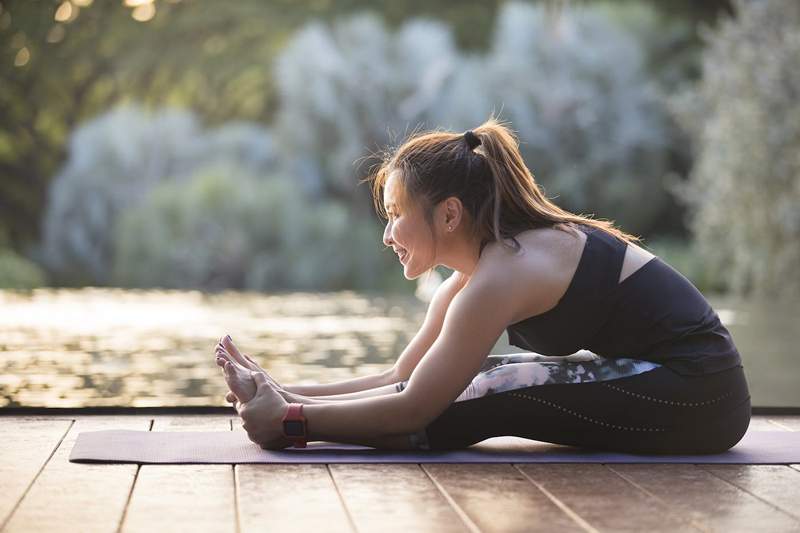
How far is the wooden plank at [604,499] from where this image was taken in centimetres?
169

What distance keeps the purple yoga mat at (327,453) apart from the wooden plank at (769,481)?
2.1 inches

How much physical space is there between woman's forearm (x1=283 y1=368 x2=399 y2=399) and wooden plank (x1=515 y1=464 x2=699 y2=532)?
0.51 m

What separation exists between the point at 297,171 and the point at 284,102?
0.97 m

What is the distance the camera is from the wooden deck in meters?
1.67

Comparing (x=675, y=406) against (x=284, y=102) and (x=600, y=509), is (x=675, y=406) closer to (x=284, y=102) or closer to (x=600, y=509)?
(x=600, y=509)

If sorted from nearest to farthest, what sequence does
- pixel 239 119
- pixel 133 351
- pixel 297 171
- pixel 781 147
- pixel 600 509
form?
pixel 600 509 < pixel 133 351 < pixel 781 147 < pixel 297 171 < pixel 239 119

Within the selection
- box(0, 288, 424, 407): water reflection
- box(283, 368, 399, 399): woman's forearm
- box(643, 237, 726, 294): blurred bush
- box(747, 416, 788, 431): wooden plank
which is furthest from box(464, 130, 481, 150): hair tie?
box(643, 237, 726, 294): blurred bush

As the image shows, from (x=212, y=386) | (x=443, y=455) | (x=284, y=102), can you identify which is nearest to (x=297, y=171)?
(x=284, y=102)

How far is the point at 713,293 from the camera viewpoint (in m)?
11.8

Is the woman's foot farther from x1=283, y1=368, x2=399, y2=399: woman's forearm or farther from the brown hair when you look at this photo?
the brown hair

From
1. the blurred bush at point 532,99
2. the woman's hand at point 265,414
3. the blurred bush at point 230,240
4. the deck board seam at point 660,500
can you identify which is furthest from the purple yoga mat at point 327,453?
the blurred bush at point 532,99

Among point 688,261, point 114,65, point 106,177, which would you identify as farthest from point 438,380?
point 114,65

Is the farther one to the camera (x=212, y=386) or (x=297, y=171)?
(x=297, y=171)

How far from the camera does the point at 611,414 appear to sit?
2266mm
